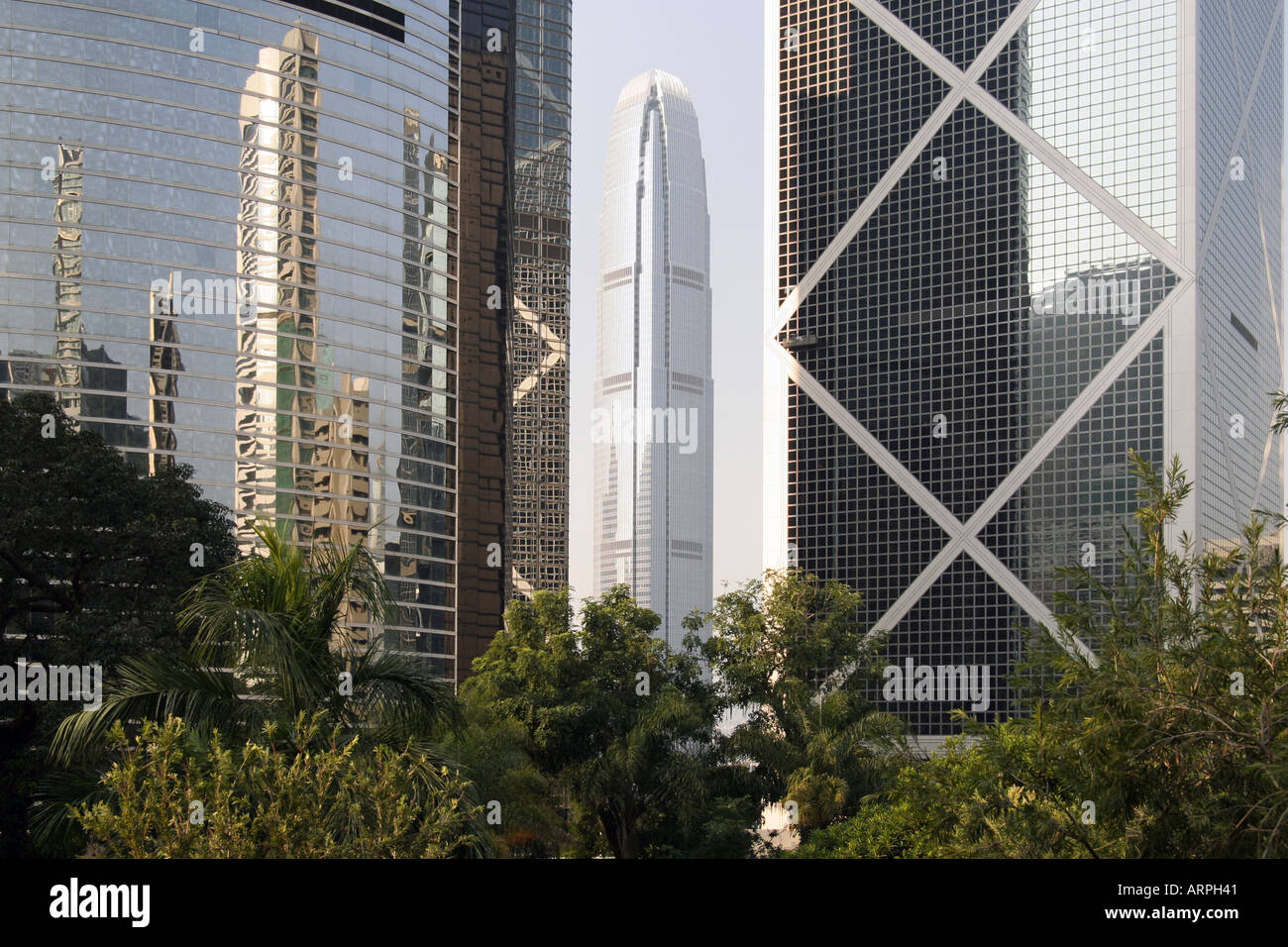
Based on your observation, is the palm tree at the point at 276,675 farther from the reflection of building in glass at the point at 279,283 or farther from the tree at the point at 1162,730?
the reflection of building in glass at the point at 279,283

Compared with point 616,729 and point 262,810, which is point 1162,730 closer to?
point 262,810

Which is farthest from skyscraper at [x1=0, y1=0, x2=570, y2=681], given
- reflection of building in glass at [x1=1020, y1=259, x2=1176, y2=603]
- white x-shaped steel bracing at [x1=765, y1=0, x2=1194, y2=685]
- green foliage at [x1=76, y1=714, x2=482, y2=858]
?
green foliage at [x1=76, y1=714, x2=482, y2=858]

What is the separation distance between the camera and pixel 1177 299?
9306cm

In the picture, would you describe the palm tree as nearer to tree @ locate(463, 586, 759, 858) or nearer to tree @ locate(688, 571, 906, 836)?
tree @ locate(688, 571, 906, 836)

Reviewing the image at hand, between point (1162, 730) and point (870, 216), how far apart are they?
94276 mm

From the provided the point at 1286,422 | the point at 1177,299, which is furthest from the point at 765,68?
the point at 1286,422

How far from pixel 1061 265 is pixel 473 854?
90.2m

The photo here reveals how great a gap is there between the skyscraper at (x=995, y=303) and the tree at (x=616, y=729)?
165 feet

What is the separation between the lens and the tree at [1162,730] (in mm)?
12453

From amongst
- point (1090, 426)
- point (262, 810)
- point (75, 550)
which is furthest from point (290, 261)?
point (262, 810)

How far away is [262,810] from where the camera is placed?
37.6 ft

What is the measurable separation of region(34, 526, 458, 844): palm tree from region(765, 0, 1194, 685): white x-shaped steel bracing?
78.6 m
